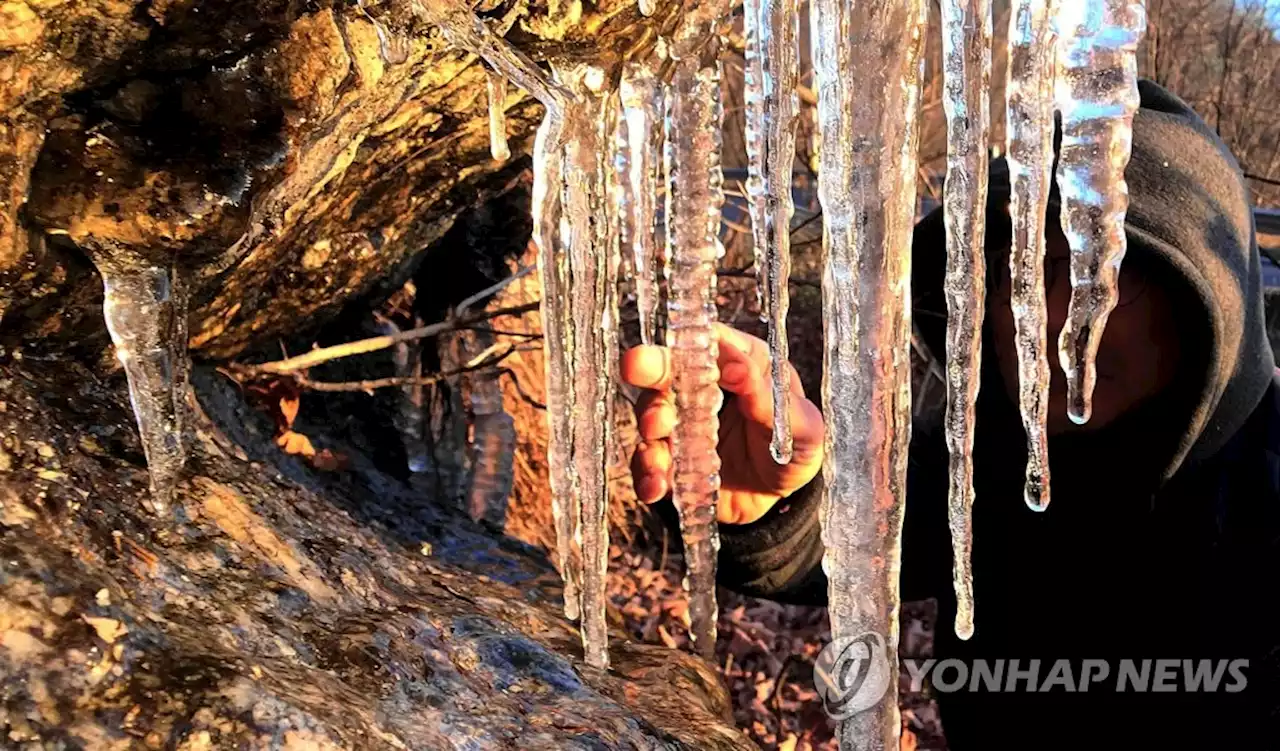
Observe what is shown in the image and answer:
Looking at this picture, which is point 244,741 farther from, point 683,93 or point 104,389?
point 683,93

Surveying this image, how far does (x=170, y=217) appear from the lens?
1.41 metres

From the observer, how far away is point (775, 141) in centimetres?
144

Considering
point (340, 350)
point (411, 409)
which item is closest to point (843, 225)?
point (340, 350)

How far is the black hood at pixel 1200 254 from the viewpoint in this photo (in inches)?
85.6

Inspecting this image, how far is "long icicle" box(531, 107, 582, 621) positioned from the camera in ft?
4.83

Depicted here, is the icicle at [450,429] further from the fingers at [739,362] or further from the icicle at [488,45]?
the icicle at [488,45]

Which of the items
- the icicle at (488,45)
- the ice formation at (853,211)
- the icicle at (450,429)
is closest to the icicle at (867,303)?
the ice formation at (853,211)

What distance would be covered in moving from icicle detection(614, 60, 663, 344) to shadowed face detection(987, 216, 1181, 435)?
4.12 feet

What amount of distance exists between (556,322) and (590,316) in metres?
0.07

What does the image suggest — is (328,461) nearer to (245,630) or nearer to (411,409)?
(411,409)

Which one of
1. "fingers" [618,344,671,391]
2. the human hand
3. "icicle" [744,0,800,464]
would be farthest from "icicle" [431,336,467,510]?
"icicle" [744,0,800,464]

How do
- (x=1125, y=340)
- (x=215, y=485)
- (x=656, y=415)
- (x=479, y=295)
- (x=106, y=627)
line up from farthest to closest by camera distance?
(x=479, y=295)
(x=1125, y=340)
(x=656, y=415)
(x=215, y=485)
(x=106, y=627)

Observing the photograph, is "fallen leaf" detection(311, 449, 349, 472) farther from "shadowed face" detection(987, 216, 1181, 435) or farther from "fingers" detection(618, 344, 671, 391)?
"shadowed face" detection(987, 216, 1181, 435)

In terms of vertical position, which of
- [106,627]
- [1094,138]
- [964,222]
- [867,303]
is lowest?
[106,627]
